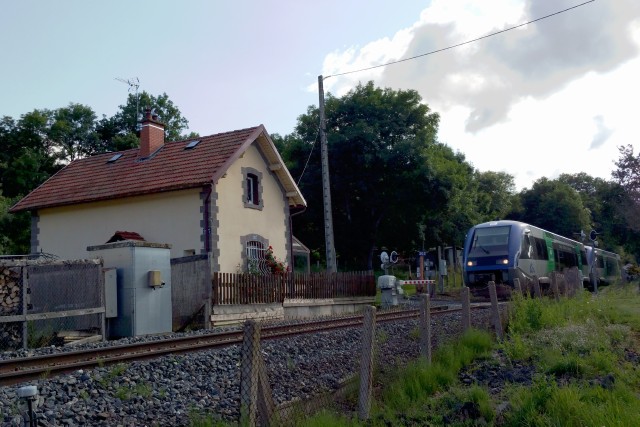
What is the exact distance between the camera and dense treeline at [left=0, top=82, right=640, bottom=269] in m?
40.2

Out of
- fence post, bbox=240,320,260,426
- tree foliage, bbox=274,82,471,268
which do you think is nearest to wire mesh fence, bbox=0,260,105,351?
fence post, bbox=240,320,260,426

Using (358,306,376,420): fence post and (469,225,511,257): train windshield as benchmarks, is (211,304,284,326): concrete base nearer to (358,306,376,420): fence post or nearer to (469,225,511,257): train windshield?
(469,225,511,257): train windshield

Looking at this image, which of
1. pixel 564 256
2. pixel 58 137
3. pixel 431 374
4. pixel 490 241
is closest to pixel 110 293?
pixel 431 374

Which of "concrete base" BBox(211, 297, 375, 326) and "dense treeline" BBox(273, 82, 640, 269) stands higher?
"dense treeline" BBox(273, 82, 640, 269)

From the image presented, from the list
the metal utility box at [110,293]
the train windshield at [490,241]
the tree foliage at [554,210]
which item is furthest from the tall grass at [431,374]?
the tree foliage at [554,210]

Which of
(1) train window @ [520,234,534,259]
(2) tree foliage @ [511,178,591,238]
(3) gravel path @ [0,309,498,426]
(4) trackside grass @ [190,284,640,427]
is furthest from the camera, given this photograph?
(2) tree foliage @ [511,178,591,238]

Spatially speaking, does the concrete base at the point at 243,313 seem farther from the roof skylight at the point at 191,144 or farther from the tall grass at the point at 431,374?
the tall grass at the point at 431,374

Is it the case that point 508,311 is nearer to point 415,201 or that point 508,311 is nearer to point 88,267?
point 88,267

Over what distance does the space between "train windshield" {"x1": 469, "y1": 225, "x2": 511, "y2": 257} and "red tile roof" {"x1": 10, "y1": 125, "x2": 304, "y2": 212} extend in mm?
8297

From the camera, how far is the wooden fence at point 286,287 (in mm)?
18609

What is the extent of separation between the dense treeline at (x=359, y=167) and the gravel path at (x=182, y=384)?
28166 mm

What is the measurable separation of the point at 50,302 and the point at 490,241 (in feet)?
51.0

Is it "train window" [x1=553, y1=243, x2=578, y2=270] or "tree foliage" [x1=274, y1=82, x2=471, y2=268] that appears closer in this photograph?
"train window" [x1=553, y1=243, x2=578, y2=270]

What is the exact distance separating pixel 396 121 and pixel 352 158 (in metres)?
3.79
